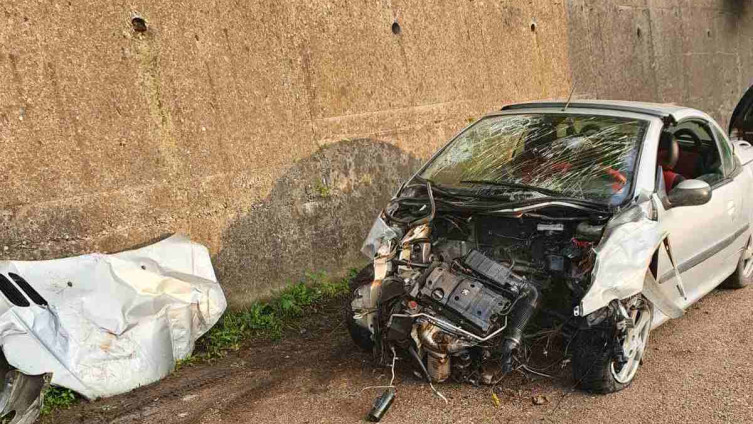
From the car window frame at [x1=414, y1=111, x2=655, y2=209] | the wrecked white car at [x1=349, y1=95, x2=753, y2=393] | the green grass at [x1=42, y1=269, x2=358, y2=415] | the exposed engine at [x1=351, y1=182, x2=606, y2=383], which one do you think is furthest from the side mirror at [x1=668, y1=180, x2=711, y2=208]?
the green grass at [x1=42, y1=269, x2=358, y2=415]

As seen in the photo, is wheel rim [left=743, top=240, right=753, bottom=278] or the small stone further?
wheel rim [left=743, top=240, right=753, bottom=278]

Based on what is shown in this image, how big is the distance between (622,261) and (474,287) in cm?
82

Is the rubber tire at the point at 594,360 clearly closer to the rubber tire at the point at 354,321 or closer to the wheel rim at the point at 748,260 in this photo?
the rubber tire at the point at 354,321

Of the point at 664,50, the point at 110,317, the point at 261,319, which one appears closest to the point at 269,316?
the point at 261,319

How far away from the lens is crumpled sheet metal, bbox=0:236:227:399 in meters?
3.70

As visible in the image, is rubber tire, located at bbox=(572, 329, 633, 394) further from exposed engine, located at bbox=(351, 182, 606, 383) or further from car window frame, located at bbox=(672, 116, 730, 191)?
car window frame, located at bbox=(672, 116, 730, 191)

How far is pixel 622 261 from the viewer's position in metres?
3.52

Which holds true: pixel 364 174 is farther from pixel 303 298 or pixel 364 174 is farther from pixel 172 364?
pixel 172 364

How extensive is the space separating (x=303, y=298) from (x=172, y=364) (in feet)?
4.68

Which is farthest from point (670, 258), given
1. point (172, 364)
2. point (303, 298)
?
point (172, 364)

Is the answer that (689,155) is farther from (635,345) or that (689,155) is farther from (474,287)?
(474,287)

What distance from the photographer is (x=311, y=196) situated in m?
5.83

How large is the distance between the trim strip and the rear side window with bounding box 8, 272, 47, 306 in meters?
3.73

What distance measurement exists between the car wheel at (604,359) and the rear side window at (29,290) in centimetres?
313
